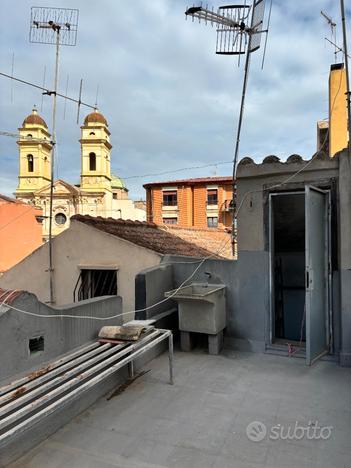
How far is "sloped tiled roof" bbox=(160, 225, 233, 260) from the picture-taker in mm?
11992

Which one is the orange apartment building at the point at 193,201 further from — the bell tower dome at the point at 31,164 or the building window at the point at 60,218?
the bell tower dome at the point at 31,164

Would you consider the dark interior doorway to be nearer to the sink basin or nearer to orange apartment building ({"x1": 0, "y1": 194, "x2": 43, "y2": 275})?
the sink basin

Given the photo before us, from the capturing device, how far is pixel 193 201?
36.2m

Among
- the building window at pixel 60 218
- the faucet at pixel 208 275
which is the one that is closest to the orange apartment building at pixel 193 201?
the building window at pixel 60 218

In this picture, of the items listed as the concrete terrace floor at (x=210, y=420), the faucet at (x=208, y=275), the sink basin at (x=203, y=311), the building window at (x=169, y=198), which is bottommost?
the concrete terrace floor at (x=210, y=420)

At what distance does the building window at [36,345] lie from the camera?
11.2ft

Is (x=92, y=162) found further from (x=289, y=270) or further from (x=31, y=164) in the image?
(x=289, y=270)

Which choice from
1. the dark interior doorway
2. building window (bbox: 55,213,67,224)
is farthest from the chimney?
building window (bbox: 55,213,67,224)

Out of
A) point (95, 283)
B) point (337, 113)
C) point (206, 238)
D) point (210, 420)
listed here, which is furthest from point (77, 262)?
point (206, 238)

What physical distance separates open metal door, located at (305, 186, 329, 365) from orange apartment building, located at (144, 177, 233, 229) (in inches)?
1179

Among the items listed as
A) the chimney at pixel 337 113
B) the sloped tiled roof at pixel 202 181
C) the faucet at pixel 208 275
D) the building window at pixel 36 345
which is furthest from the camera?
the sloped tiled roof at pixel 202 181

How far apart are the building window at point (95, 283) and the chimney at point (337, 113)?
17.2 ft

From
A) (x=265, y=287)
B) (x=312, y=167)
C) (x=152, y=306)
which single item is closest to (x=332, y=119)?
(x=312, y=167)

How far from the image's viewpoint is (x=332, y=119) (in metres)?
7.29
